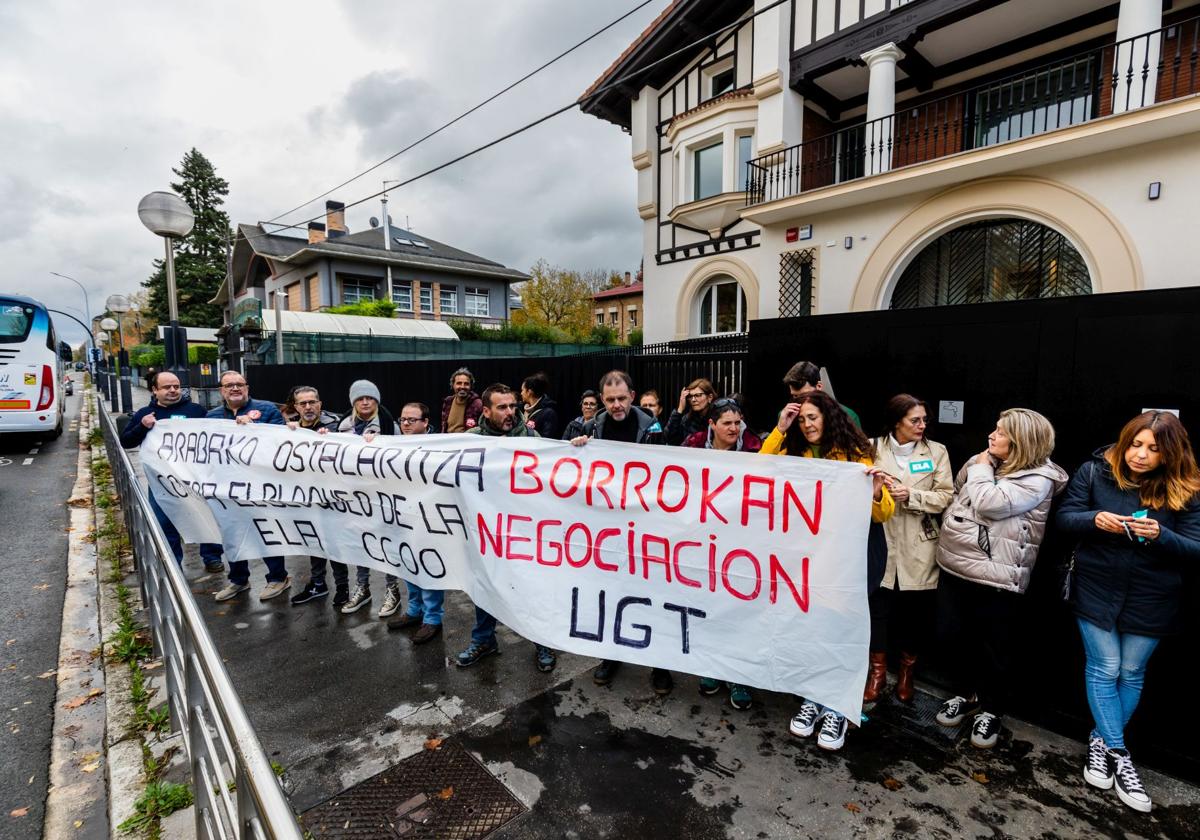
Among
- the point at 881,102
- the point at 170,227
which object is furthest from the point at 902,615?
the point at 881,102

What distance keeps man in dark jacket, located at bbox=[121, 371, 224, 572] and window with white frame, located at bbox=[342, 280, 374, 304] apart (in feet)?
96.1

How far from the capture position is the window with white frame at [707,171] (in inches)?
599

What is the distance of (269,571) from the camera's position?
500 cm

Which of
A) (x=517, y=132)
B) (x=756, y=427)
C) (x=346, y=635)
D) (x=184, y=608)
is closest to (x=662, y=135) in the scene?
(x=517, y=132)

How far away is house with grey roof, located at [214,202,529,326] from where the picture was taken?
105 ft

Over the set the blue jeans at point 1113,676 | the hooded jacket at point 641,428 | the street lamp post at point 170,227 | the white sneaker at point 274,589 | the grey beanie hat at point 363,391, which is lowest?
the white sneaker at point 274,589

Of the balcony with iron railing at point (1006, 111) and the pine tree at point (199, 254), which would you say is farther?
the pine tree at point (199, 254)

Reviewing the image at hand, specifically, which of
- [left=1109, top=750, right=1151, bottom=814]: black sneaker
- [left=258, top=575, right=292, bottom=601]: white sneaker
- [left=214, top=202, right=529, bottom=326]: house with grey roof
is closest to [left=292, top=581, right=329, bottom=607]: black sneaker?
[left=258, top=575, right=292, bottom=601]: white sneaker

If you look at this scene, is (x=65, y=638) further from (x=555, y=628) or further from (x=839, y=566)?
(x=839, y=566)

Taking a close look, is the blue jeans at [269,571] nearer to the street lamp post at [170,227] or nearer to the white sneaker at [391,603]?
the white sneaker at [391,603]

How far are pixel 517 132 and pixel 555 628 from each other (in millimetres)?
7219

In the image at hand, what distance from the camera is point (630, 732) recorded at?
3188 mm

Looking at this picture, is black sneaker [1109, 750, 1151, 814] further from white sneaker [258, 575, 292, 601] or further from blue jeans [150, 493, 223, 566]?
blue jeans [150, 493, 223, 566]

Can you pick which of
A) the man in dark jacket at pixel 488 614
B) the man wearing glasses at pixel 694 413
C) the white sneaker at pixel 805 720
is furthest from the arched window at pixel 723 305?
the white sneaker at pixel 805 720
